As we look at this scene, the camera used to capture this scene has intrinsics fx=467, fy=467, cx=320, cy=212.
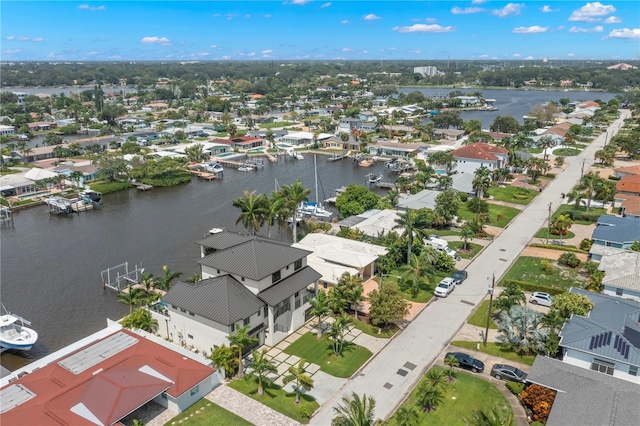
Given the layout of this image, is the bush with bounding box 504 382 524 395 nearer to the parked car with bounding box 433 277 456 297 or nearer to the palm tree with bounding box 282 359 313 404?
the palm tree with bounding box 282 359 313 404

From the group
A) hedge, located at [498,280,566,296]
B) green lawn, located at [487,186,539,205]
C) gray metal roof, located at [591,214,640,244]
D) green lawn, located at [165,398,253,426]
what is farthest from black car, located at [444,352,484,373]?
green lawn, located at [487,186,539,205]

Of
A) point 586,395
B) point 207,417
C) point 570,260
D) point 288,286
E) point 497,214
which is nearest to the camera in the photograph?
point 586,395

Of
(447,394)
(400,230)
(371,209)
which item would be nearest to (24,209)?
(371,209)

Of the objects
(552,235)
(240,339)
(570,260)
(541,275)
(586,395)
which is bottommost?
(541,275)

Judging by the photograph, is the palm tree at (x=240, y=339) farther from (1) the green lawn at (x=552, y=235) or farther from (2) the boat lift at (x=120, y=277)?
(1) the green lawn at (x=552, y=235)

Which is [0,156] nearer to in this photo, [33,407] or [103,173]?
[103,173]

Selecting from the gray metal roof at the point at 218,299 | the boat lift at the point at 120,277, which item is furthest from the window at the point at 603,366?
the boat lift at the point at 120,277

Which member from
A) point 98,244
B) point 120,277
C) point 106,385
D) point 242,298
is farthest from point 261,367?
Answer: point 98,244

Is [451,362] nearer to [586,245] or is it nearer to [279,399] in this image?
[279,399]
